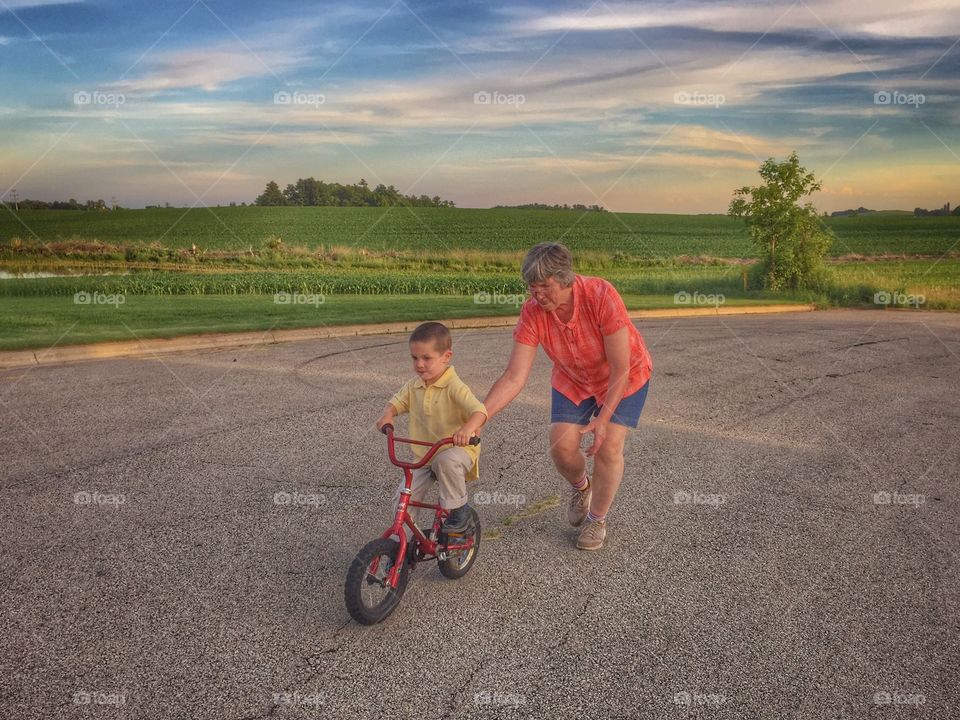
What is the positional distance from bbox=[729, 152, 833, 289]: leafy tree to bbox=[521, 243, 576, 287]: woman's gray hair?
19.5 meters

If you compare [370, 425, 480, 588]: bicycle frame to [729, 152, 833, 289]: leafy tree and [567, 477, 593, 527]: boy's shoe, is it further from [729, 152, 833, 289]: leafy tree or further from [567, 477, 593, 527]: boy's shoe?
[729, 152, 833, 289]: leafy tree

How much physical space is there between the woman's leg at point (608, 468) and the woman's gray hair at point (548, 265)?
0.98 metres

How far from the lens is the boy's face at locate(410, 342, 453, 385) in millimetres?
4062

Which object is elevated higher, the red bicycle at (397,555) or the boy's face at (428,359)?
the boy's face at (428,359)

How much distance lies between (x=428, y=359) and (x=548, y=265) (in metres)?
0.82

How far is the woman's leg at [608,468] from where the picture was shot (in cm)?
486

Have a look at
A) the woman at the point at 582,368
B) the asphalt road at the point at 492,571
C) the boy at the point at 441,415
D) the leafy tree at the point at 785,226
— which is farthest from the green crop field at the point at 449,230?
the boy at the point at 441,415

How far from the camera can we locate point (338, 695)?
3389 millimetres

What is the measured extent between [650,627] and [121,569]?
2.87 metres

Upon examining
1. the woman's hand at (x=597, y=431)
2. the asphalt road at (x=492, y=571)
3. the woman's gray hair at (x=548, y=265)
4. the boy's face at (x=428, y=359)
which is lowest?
the asphalt road at (x=492, y=571)

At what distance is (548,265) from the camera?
14.3 ft

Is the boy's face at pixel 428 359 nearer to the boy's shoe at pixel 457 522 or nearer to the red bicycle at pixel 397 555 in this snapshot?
the red bicycle at pixel 397 555

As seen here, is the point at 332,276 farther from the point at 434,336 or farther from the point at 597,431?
the point at 434,336

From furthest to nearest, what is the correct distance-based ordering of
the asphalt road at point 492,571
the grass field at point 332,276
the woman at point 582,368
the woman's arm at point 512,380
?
the grass field at point 332,276 < the woman's arm at point 512,380 < the woman at point 582,368 < the asphalt road at point 492,571
